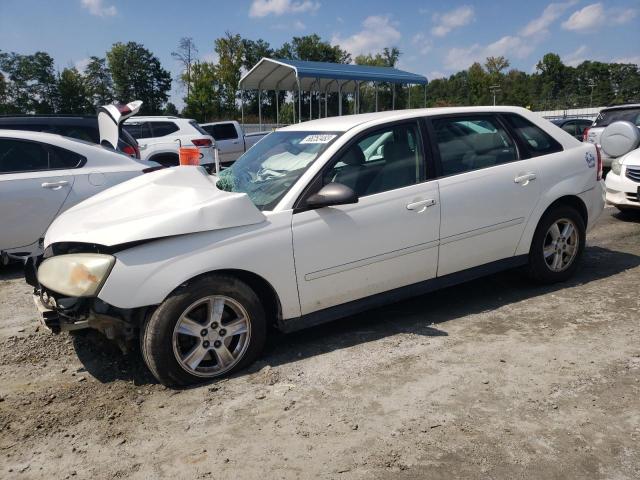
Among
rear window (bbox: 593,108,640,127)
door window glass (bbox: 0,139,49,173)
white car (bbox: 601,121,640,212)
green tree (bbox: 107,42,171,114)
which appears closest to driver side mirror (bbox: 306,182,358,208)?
door window glass (bbox: 0,139,49,173)

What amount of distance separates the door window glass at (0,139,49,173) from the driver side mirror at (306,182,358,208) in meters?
3.71

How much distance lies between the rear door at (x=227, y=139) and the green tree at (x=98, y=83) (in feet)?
180

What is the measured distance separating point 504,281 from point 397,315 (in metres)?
1.41

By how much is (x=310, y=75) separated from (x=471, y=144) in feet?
52.6

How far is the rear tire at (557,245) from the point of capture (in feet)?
15.1

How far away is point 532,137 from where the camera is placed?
465 centimetres

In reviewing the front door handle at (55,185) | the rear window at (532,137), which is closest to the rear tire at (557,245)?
the rear window at (532,137)

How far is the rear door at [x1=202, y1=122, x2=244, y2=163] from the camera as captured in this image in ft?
58.5

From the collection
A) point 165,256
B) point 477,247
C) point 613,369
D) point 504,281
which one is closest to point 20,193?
point 165,256

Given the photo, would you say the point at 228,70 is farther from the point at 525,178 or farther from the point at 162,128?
the point at 525,178

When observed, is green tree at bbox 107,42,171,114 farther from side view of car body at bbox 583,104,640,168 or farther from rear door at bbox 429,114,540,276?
rear door at bbox 429,114,540,276

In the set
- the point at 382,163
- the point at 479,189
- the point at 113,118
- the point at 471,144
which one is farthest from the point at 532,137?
the point at 113,118

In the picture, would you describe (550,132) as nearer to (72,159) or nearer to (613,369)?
(613,369)

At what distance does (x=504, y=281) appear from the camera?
16.7 ft
